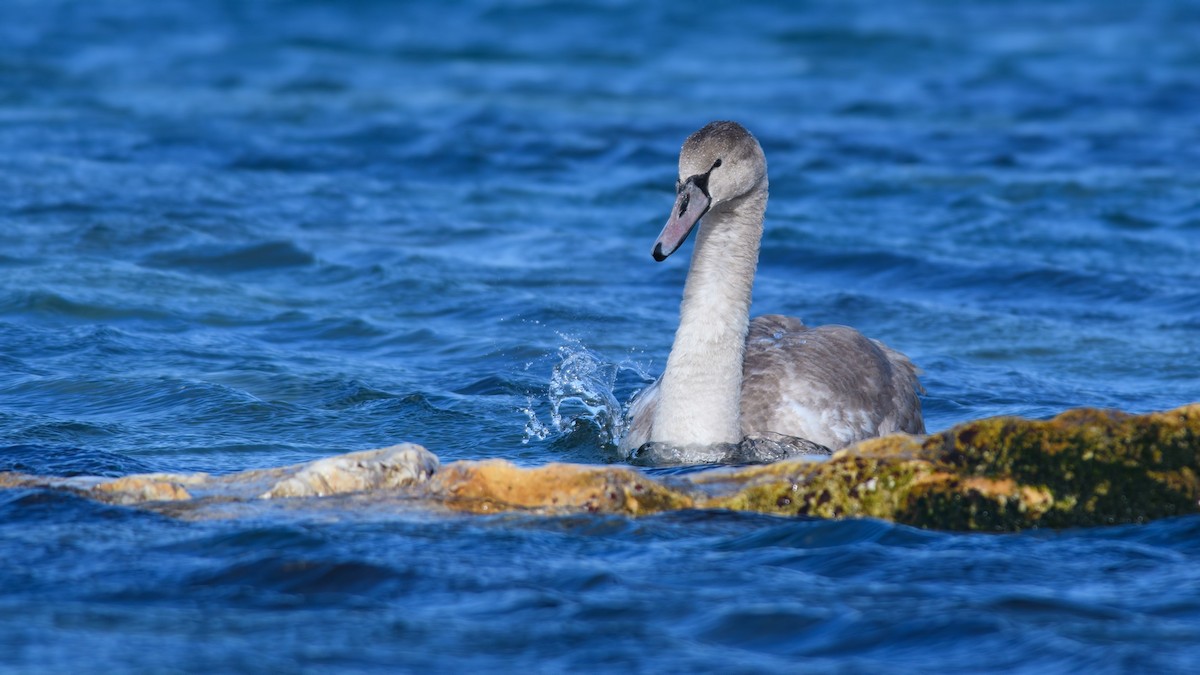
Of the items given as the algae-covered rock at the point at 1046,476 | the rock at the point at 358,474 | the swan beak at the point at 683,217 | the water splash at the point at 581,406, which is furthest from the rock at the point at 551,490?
the water splash at the point at 581,406

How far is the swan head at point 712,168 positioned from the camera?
761 cm

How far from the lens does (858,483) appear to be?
20.4ft

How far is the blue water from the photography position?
17.1ft

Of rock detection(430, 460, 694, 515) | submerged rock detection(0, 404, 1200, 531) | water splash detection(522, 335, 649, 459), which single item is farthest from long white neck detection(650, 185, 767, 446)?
rock detection(430, 460, 694, 515)

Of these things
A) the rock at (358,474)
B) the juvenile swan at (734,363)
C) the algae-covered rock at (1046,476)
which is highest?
the juvenile swan at (734,363)

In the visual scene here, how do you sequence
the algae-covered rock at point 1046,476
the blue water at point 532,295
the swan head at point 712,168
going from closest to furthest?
the blue water at point 532,295 → the algae-covered rock at point 1046,476 → the swan head at point 712,168

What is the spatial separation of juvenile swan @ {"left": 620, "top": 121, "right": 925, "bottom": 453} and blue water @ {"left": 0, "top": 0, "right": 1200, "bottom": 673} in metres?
1.02

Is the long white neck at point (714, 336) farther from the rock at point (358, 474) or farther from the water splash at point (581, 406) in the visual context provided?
the rock at point (358, 474)

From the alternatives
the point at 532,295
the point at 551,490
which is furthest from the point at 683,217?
the point at 532,295

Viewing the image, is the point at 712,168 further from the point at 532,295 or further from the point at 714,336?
the point at 532,295

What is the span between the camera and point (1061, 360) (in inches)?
426

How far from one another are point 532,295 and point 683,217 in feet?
16.1

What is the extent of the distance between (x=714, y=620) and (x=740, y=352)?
116 inches

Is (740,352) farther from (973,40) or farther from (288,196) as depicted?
(973,40)
